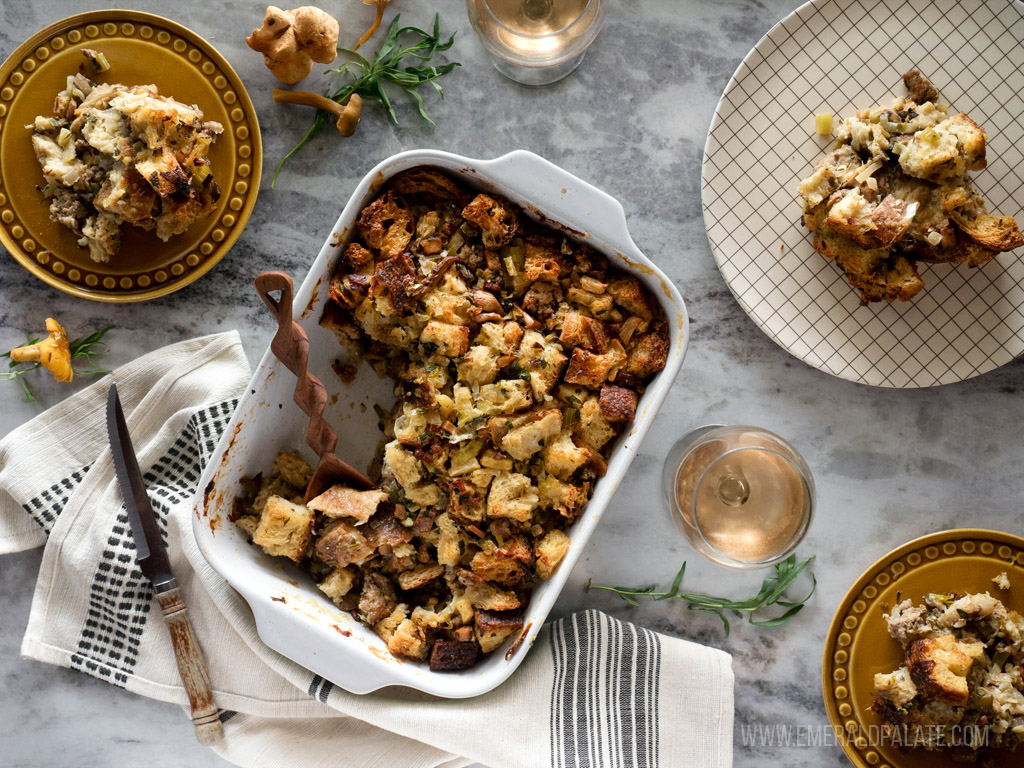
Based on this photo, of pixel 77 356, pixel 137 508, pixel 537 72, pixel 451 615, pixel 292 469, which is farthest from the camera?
pixel 77 356

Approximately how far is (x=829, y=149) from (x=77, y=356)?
2.76 metres

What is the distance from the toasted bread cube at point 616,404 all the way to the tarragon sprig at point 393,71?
1186mm

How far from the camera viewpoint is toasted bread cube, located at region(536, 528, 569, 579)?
2.28 meters

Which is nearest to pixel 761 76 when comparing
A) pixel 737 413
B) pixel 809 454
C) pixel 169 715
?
pixel 737 413

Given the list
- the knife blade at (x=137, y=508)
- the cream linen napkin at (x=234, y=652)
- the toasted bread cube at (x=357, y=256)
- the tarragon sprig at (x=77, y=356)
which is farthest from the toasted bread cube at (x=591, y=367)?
the tarragon sprig at (x=77, y=356)

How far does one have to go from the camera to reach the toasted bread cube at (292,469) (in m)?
2.50

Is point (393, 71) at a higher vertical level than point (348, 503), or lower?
higher

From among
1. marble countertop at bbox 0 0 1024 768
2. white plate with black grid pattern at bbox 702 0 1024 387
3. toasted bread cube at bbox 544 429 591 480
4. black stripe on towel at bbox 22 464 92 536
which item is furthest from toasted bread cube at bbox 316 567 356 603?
white plate with black grid pattern at bbox 702 0 1024 387

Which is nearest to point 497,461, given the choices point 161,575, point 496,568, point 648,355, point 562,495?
point 562,495

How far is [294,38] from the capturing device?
8.37ft

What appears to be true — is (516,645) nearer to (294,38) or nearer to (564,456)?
(564,456)

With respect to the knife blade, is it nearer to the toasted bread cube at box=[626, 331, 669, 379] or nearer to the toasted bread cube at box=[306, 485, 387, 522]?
the toasted bread cube at box=[306, 485, 387, 522]

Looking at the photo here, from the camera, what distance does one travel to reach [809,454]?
9.33 ft

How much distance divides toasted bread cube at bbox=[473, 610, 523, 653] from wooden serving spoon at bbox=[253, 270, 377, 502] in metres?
0.54
